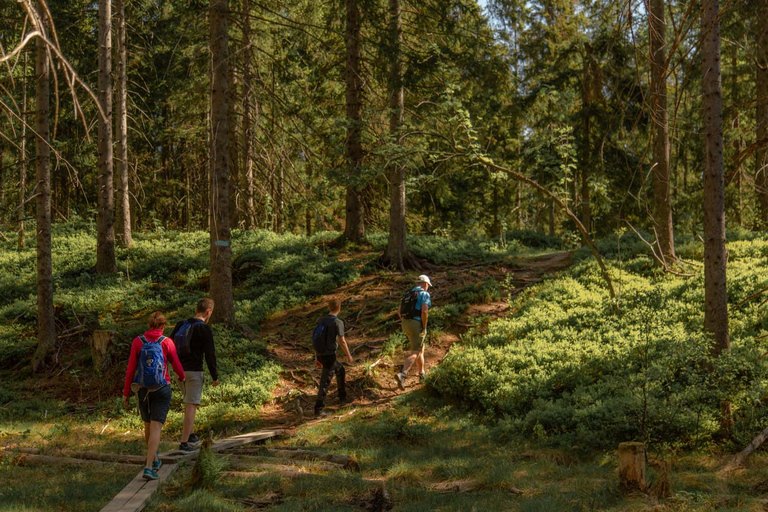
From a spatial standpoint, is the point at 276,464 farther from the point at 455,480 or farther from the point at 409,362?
the point at 409,362

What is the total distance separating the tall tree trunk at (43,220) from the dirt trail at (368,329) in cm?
477

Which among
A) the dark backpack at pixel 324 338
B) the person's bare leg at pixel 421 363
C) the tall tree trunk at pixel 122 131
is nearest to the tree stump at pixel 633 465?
the dark backpack at pixel 324 338

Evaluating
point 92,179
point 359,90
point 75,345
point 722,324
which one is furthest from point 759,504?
point 92,179

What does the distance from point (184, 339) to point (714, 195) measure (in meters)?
7.90

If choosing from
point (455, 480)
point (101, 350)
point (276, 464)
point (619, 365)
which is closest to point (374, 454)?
point (276, 464)

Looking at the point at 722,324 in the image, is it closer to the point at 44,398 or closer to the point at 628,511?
the point at 628,511

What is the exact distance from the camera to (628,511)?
562cm

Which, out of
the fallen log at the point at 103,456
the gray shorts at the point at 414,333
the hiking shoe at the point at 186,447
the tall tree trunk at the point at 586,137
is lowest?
the fallen log at the point at 103,456

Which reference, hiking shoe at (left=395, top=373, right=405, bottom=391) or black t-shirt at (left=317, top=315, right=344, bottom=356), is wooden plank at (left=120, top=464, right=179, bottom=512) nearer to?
black t-shirt at (left=317, top=315, right=344, bottom=356)

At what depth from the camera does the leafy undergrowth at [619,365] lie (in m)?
7.92

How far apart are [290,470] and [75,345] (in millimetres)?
9045

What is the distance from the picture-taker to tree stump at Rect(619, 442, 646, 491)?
6.05 meters

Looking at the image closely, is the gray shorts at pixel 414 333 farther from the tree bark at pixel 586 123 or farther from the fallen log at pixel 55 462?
the tree bark at pixel 586 123

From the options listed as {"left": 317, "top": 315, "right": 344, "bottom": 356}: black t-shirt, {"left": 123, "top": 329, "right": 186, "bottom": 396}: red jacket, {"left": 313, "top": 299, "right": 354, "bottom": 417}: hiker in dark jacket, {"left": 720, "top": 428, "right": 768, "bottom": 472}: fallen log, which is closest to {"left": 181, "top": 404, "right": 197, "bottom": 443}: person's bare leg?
{"left": 123, "top": 329, "right": 186, "bottom": 396}: red jacket
